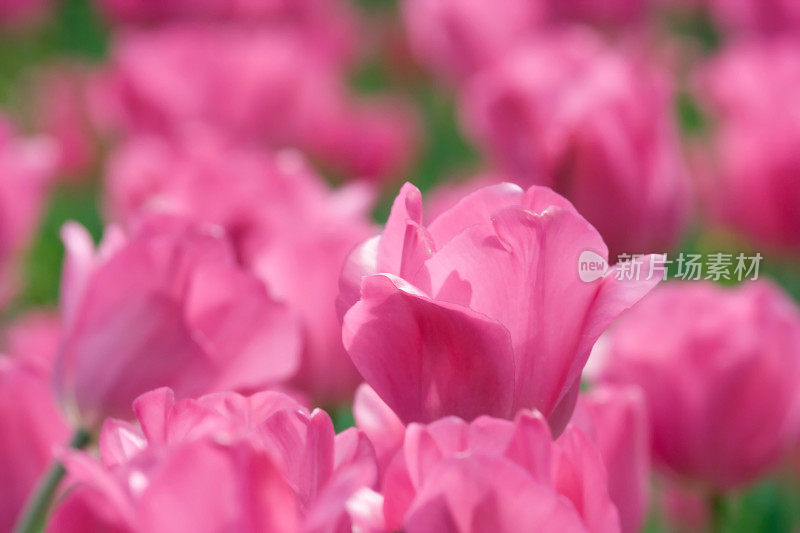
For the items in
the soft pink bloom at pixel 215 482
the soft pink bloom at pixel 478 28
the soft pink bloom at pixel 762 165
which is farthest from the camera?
the soft pink bloom at pixel 478 28

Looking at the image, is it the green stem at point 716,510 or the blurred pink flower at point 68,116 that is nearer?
the green stem at point 716,510

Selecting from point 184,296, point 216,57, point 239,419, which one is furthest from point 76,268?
point 216,57

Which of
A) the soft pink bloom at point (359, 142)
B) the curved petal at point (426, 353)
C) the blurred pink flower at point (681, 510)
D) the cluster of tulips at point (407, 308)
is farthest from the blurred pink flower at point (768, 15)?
the curved petal at point (426, 353)

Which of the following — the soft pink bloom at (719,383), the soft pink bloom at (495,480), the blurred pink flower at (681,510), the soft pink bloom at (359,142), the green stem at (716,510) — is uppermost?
the soft pink bloom at (495,480)

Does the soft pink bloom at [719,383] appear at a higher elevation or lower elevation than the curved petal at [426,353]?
lower

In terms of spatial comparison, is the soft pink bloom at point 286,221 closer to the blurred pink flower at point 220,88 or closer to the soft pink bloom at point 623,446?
the soft pink bloom at point 623,446

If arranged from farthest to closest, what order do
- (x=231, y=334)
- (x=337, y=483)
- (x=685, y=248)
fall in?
(x=685, y=248), (x=231, y=334), (x=337, y=483)

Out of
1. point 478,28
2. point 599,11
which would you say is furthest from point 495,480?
point 599,11

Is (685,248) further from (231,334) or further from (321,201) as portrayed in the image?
(231,334)
